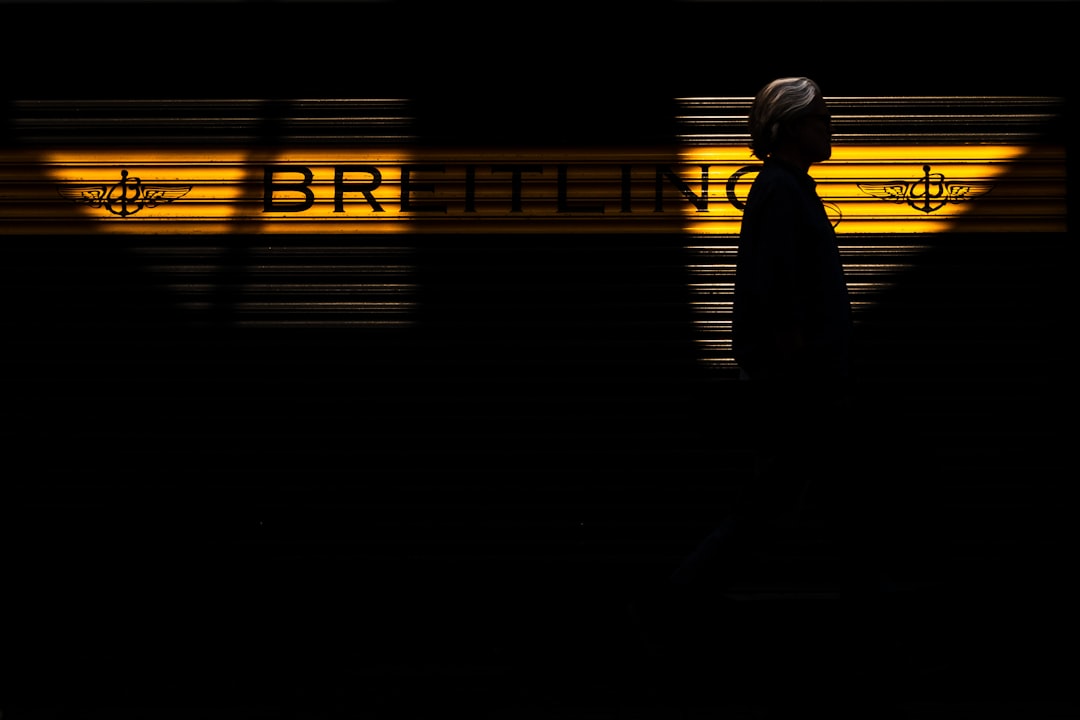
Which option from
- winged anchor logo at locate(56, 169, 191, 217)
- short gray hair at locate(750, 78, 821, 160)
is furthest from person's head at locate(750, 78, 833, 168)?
winged anchor logo at locate(56, 169, 191, 217)

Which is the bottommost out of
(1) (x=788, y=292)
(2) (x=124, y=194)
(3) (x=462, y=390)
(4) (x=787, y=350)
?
(3) (x=462, y=390)

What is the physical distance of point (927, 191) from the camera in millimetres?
5438

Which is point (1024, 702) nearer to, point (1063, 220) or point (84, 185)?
point (1063, 220)

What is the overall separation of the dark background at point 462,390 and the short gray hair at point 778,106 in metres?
1.46

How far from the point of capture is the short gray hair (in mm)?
3963

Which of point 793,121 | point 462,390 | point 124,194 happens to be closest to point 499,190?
point 462,390

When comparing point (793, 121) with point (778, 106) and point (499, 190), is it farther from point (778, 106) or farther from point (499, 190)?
point (499, 190)

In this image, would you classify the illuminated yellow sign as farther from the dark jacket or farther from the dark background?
the dark jacket

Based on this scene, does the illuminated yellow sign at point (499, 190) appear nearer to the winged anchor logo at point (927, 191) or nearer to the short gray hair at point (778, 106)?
the winged anchor logo at point (927, 191)

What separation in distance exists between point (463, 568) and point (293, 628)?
0.80 meters

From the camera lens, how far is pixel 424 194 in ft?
18.1

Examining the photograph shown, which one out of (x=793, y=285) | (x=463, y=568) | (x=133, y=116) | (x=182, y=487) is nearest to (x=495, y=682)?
(x=463, y=568)

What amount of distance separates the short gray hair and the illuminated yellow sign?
1.43 metres

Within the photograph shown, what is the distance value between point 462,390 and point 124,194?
1790 millimetres
